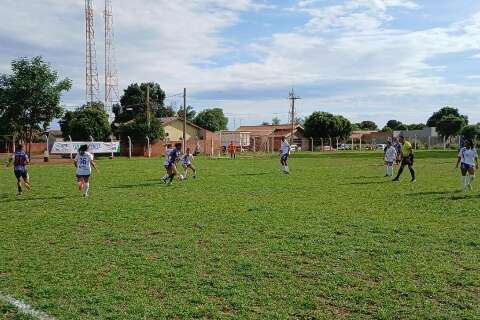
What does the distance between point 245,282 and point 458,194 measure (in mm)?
10919

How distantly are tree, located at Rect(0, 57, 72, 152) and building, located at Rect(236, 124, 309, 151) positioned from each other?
34.0 m

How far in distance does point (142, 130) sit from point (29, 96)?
52.1 feet

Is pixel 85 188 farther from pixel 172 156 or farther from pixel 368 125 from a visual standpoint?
pixel 368 125

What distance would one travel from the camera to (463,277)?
21.1ft

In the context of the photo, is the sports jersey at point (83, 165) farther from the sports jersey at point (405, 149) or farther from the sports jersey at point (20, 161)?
the sports jersey at point (405, 149)

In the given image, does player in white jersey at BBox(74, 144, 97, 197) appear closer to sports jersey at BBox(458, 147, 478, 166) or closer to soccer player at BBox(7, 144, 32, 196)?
soccer player at BBox(7, 144, 32, 196)

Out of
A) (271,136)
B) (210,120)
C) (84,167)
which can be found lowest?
(84,167)

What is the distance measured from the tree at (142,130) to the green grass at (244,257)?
39.2 metres

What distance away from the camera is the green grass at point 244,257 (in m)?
5.54

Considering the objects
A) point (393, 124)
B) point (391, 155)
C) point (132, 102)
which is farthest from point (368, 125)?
point (391, 155)

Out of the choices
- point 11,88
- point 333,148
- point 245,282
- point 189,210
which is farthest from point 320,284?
point 333,148

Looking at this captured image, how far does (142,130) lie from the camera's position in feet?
174

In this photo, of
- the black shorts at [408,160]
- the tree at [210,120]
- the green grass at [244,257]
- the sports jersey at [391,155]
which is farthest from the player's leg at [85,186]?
the tree at [210,120]

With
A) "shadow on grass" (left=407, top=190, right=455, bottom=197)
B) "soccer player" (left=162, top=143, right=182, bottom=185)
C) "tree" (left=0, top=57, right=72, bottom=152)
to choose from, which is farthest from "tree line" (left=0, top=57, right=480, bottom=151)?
"shadow on grass" (left=407, top=190, right=455, bottom=197)
